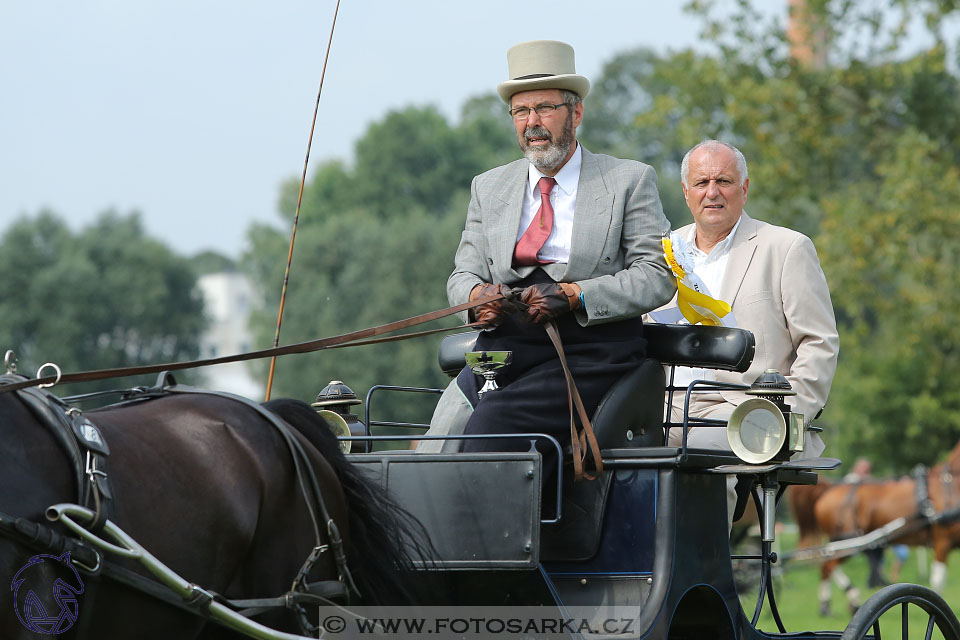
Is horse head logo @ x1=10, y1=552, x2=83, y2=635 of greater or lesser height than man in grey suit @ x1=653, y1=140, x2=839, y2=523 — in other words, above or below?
below

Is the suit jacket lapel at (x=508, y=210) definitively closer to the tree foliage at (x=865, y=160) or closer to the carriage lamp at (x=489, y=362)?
the carriage lamp at (x=489, y=362)

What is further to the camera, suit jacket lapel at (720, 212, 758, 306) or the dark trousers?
suit jacket lapel at (720, 212, 758, 306)

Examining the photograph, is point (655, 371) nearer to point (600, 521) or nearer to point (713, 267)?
point (600, 521)

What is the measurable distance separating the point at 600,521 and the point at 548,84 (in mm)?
1405

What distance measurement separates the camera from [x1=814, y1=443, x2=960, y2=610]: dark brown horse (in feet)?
46.0

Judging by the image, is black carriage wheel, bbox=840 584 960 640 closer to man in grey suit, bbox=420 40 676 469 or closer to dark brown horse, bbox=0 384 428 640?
man in grey suit, bbox=420 40 676 469

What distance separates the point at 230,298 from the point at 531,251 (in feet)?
223

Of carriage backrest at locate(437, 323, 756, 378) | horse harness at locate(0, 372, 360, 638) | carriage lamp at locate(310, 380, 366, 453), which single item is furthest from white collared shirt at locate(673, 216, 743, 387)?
horse harness at locate(0, 372, 360, 638)

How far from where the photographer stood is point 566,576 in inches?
164

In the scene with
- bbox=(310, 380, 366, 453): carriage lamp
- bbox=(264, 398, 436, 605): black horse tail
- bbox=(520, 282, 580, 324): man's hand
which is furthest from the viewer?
bbox=(310, 380, 366, 453): carriage lamp

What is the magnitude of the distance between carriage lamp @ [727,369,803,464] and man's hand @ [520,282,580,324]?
626 mm

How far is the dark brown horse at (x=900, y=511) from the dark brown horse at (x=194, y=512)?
33.4ft

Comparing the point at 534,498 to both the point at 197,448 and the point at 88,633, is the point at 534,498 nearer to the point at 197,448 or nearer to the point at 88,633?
the point at 197,448

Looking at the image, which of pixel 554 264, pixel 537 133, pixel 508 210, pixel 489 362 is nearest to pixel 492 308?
pixel 489 362
